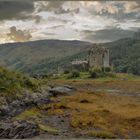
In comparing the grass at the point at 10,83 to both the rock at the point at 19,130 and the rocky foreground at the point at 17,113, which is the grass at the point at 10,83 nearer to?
the rocky foreground at the point at 17,113

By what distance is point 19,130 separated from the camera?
37.9 metres

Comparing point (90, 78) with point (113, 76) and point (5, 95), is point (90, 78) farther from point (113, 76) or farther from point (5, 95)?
point (5, 95)

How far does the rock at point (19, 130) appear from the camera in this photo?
3673 centimetres

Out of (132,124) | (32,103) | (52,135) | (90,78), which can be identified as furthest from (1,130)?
(90,78)

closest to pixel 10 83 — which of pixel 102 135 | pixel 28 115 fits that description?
pixel 28 115

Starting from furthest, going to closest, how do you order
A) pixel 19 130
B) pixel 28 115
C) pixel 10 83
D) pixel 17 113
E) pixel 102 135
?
pixel 10 83 → pixel 17 113 → pixel 28 115 → pixel 102 135 → pixel 19 130

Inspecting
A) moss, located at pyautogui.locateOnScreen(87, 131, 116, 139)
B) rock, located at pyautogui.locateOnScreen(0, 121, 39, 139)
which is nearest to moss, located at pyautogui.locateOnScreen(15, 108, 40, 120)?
rock, located at pyautogui.locateOnScreen(0, 121, 39, 139)

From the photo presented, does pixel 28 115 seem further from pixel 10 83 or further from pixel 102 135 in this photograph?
pixel 102 135

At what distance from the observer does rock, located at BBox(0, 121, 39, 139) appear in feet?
120

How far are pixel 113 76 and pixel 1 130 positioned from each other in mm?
158581

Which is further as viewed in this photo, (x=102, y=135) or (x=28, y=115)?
(x=28, y=115)

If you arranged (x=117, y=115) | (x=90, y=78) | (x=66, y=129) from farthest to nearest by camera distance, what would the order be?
1. (x=90, y=78)
2. (x=117, y=115)
3. (x=66, y=129)

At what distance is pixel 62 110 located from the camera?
6322cm

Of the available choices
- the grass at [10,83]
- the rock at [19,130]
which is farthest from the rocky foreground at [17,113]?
the grass at [10,83]
